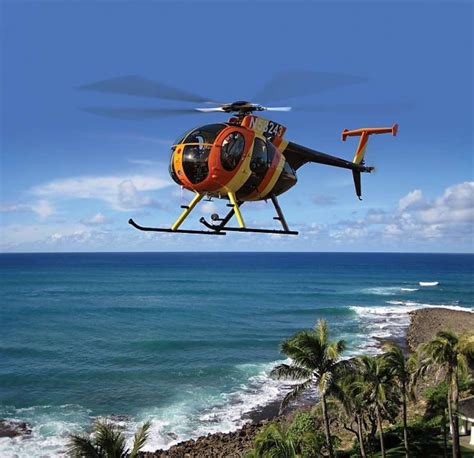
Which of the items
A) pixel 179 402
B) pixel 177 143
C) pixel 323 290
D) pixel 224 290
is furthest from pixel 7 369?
pixel 323 290

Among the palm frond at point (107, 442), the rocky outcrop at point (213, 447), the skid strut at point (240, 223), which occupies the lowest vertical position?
the rocky outcrop at point (213, 447)

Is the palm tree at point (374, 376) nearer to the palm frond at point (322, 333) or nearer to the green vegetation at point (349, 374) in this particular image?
the green vegetation at point (349, 374)

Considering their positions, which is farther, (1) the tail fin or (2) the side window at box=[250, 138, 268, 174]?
(1) the tail fin

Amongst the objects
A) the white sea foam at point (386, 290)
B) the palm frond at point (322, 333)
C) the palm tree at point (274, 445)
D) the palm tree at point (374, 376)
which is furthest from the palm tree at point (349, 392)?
the white sea foam at point (386, 290)

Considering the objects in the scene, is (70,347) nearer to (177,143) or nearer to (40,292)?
(177,143)

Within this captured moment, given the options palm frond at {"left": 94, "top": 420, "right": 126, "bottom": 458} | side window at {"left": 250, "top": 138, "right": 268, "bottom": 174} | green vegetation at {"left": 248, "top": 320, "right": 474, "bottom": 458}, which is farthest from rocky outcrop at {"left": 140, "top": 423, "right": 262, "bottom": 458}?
side window at {"left": 250, "top": 138, "right": 268, "bottom": 174}

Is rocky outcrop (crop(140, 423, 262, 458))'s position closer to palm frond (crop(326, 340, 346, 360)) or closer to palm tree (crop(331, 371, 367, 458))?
palm tree (crop(331, 371, 367, 458))
